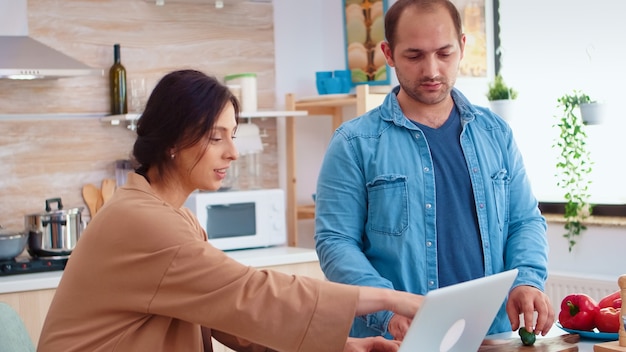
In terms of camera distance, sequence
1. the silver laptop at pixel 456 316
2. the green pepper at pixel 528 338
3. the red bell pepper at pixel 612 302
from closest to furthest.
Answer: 1. the silver laptop at pixel 456 316
2. the green pepper at pixel 528 338
3. the red bell pepper at pixel 612 302

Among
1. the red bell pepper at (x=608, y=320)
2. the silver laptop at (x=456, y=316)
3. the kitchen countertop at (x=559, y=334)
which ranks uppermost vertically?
the silver laptop at (x=456, y=316)

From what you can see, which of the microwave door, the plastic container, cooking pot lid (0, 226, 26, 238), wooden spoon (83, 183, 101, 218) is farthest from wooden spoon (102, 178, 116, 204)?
the plastic container

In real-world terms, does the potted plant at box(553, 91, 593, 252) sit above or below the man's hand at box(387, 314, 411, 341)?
above

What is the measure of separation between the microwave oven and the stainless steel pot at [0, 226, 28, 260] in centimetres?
82

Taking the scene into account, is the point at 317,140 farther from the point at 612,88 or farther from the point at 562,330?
the point at 562,330

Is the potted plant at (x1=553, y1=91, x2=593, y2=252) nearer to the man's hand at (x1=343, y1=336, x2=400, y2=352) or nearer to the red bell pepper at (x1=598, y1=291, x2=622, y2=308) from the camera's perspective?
the red bell pepper at (x1=598, y1=291, x2=622, y2=308)

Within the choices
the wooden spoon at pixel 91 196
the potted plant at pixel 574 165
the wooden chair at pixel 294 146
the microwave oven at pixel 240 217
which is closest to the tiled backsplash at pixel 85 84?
the wooden spoon at pixel 91 196

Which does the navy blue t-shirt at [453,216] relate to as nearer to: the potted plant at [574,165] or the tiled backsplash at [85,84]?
the potted plant at [574,165]

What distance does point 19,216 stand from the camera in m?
4.32

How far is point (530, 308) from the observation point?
6.28 ft

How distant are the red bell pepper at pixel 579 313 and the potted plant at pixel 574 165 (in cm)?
190

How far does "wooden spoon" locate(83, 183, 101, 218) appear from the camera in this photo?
4445 millimetres

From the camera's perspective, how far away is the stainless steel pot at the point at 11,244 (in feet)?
12.3

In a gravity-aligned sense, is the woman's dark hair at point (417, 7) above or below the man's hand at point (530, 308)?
above
